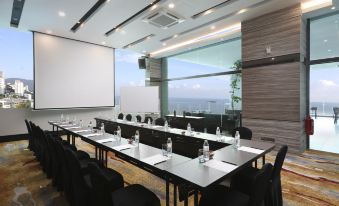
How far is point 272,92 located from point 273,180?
12.2 ft

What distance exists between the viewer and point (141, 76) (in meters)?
9.84

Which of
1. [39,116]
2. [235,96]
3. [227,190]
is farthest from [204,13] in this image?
[39,116]

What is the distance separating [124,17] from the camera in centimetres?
526

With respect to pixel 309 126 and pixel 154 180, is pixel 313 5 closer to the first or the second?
pixel 309 126

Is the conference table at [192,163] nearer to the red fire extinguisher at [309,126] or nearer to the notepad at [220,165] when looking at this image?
the notepad at [220,165]

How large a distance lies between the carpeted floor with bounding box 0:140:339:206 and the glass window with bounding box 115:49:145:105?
187 inches

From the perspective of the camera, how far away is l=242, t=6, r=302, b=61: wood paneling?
4.66m

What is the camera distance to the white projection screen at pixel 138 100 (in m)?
8.30

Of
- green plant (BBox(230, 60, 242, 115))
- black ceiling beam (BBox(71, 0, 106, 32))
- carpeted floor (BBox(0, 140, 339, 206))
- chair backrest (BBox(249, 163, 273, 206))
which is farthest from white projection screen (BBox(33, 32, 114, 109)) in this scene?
chair backrest (BBox(249, 163, 273, 206))

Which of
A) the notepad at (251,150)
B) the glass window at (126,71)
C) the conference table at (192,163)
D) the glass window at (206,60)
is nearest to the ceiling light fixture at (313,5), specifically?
the glass window at (206,60)

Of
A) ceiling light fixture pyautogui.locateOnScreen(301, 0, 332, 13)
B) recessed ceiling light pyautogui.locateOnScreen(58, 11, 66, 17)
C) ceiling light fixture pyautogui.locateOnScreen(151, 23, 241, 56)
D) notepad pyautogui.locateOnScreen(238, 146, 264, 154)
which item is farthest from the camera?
ceiling light fixture pyautogui.locateOnScreen(151, 23, 241, 56)

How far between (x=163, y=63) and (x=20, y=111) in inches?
250

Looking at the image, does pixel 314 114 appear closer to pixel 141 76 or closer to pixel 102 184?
pixel 102 184

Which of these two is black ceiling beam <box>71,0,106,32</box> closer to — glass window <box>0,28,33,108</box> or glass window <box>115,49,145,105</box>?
glass window <box>0,28,33,108</box>
